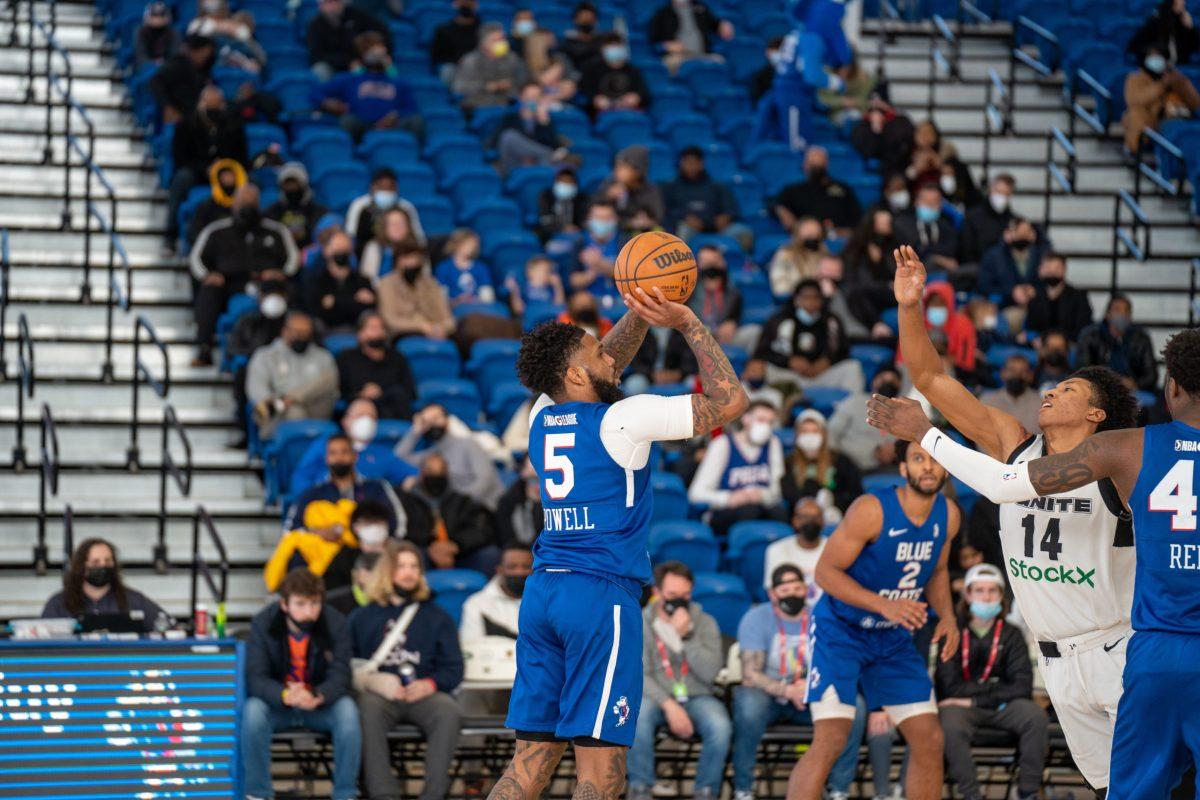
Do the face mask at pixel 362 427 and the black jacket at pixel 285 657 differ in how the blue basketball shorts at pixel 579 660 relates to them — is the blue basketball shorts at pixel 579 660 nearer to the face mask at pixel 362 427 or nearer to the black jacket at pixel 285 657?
the black jacket at pixel 285 657

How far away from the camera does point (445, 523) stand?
1248 cm

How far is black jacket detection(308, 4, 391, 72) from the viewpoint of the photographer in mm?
17844

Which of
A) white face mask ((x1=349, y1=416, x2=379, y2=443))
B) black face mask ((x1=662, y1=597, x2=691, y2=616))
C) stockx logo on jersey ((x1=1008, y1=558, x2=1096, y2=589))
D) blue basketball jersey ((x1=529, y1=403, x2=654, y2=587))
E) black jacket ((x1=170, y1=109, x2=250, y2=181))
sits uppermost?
blue basketball jersey ((x1=529, y1=403, x2=654, y2=587))

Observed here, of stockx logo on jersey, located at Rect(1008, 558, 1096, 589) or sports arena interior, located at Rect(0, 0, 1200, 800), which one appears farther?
sports arena interior, located at Rect(0, 0, 1200, 800)

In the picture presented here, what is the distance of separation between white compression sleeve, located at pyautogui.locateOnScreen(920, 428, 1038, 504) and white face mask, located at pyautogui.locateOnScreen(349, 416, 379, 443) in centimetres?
650

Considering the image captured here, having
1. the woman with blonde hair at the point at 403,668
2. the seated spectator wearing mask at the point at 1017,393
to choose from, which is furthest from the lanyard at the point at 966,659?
the seated spectator wearing mask at the point at 1017,393

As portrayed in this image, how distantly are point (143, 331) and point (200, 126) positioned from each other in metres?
2.01

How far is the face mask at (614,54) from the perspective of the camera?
18.5 meters

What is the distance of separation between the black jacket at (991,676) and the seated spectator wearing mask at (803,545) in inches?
39.6

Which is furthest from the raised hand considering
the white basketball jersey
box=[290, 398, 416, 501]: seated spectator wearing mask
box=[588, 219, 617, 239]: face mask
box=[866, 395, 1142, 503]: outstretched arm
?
box=[588, 219, 617, 239]: face mask

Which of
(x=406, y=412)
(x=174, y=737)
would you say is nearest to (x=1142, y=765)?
(x=174, y=737)

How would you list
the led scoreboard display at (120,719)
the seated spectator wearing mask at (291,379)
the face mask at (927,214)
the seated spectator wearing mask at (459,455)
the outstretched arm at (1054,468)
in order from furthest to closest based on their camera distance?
the face mask at (927,214), the seated spectator wearing mask at (291,379), the seated spectator wearing mask at (459,455), the led scoreboard display at (120,719), the outstretched arm at (1054,468)

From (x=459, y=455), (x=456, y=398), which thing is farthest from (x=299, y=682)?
(x=456, y=398)

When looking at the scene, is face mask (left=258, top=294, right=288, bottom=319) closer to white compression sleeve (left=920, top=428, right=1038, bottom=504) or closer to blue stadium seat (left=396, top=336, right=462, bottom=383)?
blue stadium seat (left=396, top=336, right=462, bottom=383)
